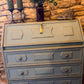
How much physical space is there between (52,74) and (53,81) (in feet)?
0.45

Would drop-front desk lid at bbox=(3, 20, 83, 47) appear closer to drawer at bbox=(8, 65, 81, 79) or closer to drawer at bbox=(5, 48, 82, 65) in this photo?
drawer at bbox=(5, 48, 82, 65)

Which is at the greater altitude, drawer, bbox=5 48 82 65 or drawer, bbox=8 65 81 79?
drawer, bbox=5 48 82 65

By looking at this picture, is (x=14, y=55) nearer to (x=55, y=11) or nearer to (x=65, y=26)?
(x=65, y=26)

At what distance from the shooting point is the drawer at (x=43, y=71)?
1.76 meters

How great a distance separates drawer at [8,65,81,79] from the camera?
1.76m

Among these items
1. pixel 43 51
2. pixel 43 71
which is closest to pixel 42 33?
pixel 43 51

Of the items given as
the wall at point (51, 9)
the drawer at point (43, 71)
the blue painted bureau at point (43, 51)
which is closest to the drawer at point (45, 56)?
the blue painted bureau at point (43, 51)

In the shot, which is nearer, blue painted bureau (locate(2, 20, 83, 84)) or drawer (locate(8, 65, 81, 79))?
blue painted bureau (locate(2, 20, 83, 84))

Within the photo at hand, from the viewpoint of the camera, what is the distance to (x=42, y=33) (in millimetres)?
1713

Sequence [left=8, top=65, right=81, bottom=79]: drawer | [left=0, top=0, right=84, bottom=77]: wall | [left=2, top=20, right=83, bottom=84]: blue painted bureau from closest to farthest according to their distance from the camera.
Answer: [left=2, top=20, right=83, bottom=84]: blue painted bureau, [left=8, top=65, right=81, bottom=79]: drawer, [left=0, top=0, right=84, bottom=77]: wall

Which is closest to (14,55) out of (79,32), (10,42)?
(10,42)

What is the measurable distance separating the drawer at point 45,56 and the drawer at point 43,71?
12 cm

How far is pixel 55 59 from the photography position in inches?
67.9

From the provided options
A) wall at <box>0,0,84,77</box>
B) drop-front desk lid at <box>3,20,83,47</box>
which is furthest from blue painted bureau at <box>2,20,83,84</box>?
wall at <box>0,0,84,77</box>
